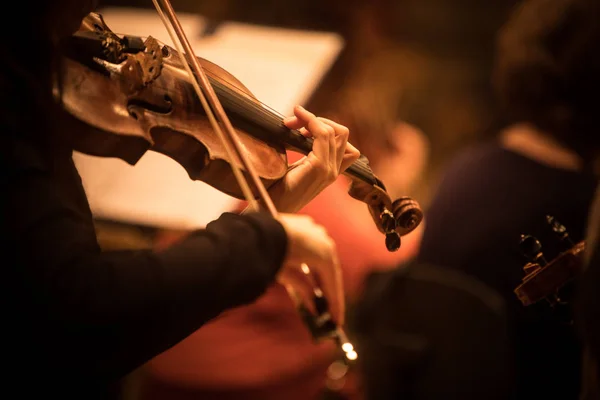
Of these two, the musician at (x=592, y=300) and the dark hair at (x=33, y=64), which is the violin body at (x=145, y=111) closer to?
the dark hair at (x=33, y=64)

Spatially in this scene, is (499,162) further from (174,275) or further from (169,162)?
(174,275)

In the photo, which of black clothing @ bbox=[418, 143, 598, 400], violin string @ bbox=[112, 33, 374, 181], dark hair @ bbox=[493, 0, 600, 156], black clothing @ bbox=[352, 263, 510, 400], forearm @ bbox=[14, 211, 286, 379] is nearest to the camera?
forearm @ bbox=[14, 211, 286, 379]

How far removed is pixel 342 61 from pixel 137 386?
0.94 m

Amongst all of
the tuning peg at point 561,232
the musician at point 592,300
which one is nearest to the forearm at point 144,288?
the musician at point 592,300

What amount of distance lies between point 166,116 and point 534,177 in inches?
29.0

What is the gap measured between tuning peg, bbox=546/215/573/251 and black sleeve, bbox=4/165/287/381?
470 mm

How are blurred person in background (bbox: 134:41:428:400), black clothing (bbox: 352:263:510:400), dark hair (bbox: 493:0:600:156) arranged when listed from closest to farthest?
dark hair (bbox: 493:0:600:156) < black clothing (bbox: 352:263:510:400) < blurred person in background (bbox: 134:41:428:400)

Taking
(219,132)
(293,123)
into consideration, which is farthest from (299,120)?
(219,132)

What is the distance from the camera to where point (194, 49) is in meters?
0.87

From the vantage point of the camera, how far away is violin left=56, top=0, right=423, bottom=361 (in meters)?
0.71

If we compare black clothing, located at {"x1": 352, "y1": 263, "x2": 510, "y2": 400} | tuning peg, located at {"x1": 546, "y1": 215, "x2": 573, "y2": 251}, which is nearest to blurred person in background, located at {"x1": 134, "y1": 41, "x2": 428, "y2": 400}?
black clothing, located at {"x1": 352, "y1": 263, "x2": 510, "y2": 400}

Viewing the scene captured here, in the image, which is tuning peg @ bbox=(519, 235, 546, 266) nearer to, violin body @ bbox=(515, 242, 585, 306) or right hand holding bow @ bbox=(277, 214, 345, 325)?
violin body @ bbox=(515, 242, 585, 306)

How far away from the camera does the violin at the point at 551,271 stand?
0.87 metres

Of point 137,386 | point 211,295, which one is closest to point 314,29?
point 211,295
